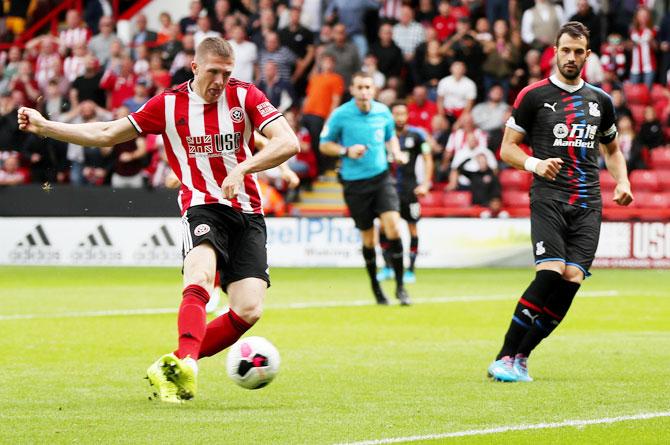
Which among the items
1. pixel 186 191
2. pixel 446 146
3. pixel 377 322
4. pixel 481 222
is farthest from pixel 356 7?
pixel 186 191

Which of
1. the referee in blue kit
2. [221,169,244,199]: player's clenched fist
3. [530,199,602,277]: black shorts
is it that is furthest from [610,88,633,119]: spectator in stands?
[221,169,244,199]: player's clenched fist

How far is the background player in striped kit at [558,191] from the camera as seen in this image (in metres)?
8.56

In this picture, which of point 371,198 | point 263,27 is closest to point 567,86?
point 371,198

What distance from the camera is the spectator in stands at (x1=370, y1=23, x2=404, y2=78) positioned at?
25062 mm

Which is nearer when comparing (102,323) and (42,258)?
(102,323)

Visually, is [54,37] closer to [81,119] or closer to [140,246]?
[81,119]

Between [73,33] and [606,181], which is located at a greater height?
[73,33]

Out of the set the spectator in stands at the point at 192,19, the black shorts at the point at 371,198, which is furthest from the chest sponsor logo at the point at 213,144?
the spectator in stands at the point at 192,19

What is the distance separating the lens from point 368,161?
15.0m

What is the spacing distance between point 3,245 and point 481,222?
323 inches

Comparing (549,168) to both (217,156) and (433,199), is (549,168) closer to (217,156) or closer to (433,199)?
(217,156)

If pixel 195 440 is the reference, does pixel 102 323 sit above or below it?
below

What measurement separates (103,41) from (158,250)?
6.01m

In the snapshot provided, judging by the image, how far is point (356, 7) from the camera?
2586 cm
